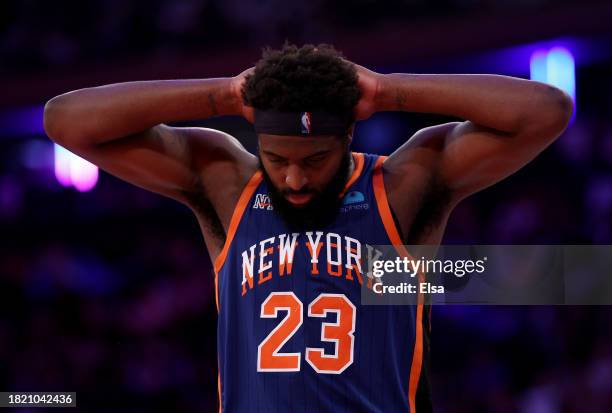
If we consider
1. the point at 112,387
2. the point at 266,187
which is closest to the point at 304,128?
the point at 266,187

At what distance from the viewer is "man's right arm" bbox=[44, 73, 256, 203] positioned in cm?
258

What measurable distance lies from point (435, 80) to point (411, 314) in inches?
27.2

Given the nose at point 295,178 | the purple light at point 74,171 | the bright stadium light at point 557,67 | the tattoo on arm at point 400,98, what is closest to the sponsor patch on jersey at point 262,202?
the nose at point 295,178

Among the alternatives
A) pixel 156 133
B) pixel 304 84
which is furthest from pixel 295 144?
pixel 156 133

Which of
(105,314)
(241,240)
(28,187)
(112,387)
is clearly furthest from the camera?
(28,187)

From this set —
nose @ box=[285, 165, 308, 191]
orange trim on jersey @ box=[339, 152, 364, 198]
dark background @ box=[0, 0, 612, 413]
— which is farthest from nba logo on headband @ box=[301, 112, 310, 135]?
dark background @ box=[0, 0, 612, 413]

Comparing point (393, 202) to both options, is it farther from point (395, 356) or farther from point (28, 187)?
point (28, 187)

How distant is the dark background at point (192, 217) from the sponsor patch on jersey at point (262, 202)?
136 inches

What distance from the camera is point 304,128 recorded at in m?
2.44

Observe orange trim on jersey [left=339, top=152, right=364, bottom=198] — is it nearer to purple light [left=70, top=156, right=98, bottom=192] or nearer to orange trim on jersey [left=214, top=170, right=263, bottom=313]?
orange trim on jersey [left=214, top=170, right=263, bottom=313]

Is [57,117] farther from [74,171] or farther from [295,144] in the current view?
[74,171]

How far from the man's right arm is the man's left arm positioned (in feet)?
1.46

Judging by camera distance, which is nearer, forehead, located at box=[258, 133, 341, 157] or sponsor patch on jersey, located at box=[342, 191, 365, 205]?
forehead, located at box=[258, 133, 341, 157]

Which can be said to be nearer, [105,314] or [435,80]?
[435,80]
